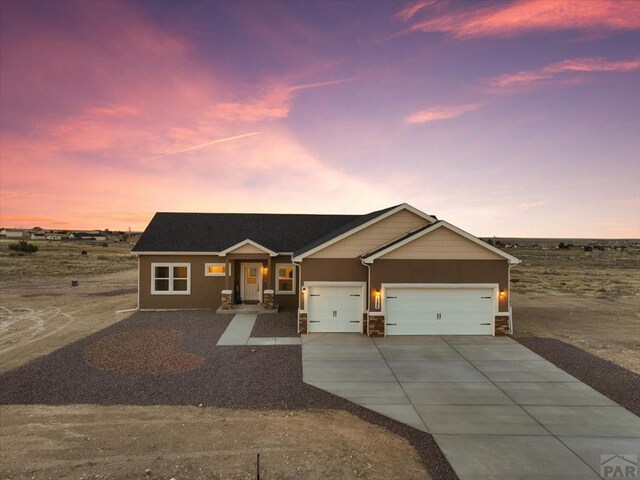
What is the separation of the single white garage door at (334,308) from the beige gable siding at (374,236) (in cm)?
147

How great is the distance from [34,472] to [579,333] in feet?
59.4

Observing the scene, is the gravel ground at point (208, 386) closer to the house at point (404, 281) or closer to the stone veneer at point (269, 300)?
the house at point (404, 281)

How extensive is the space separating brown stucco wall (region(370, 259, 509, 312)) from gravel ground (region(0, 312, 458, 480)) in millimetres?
5049

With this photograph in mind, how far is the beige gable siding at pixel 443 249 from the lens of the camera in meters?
14.7

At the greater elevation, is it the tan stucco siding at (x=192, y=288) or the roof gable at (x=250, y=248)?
the roof gable at (x=250, y=248)

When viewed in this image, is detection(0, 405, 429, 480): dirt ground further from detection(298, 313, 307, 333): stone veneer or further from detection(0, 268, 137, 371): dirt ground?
detection(298, 313, 307, 333): stone veneer

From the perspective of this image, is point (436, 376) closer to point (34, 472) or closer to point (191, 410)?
point (191, 410)

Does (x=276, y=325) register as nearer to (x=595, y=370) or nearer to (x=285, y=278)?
(x=285, y=278)

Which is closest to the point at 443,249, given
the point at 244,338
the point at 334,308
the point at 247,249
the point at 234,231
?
the point at 334,308

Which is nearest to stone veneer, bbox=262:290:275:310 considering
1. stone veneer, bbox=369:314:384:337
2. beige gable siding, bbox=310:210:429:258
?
beige gable siding, bbox=310:210:429:258

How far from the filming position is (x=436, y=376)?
395 inches

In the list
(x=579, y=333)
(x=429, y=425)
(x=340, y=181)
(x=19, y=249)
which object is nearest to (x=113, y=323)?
(x=429, y=425)

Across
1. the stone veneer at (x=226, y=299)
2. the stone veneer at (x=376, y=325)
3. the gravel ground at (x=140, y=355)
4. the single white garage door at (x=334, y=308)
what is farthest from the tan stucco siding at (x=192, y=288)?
the stone veneer at (x=376, y=325)

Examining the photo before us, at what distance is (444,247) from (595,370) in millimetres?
6348
